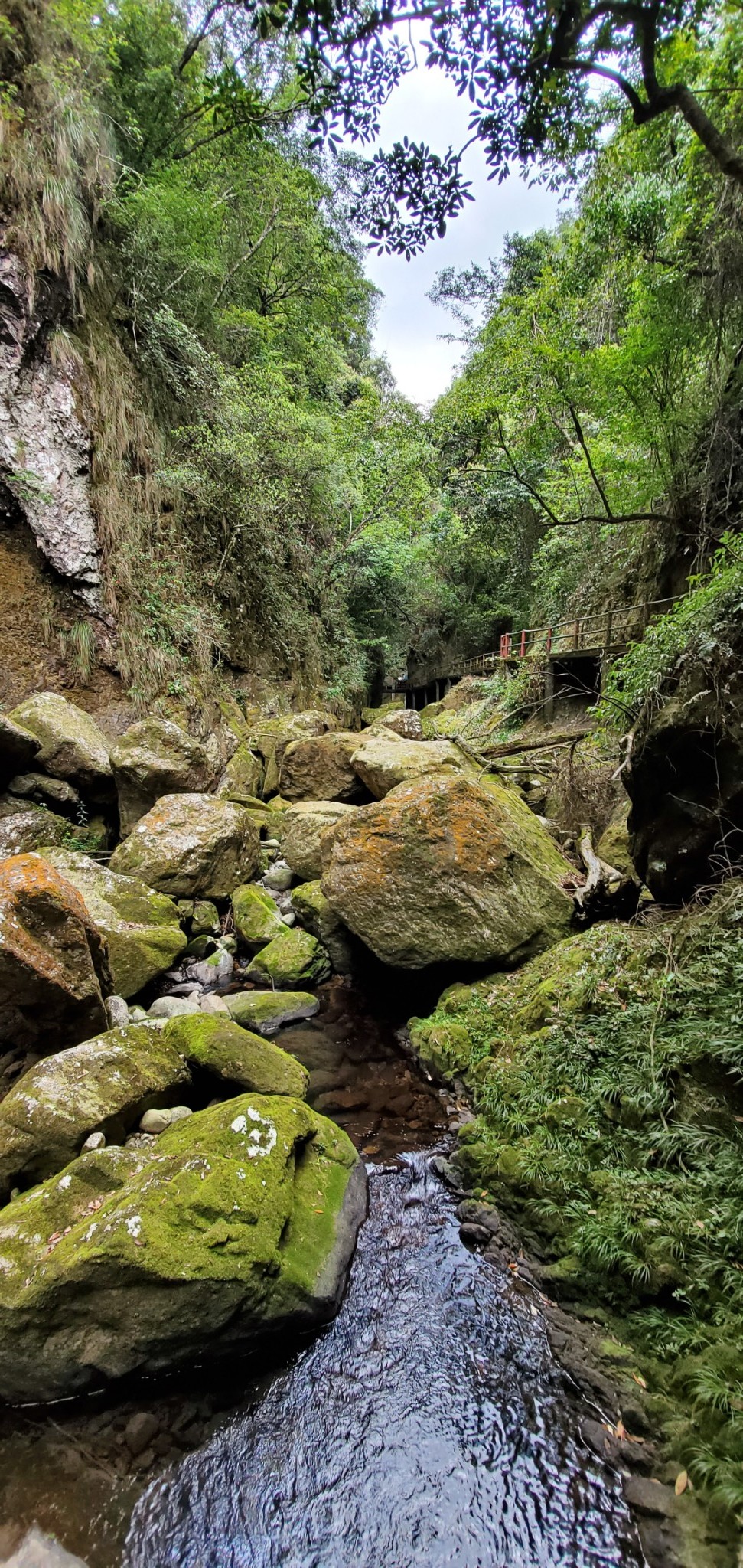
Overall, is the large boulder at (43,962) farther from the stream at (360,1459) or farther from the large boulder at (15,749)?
the large boulder at (15,749)

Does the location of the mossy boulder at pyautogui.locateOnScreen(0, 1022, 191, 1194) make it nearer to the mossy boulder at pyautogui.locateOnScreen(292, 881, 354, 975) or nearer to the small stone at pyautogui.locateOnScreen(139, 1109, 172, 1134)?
the small stone at pyautogui.locateOnScreen(139, 1109, 172, 1134)

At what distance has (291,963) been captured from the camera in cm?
705

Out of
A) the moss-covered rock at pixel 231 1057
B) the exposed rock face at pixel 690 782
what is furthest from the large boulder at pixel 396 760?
the moss-covered rock at pixel 231 1057

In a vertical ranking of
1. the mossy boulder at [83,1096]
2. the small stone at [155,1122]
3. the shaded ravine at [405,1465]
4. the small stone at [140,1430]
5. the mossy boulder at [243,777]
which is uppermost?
the mossy boulder at [243,777]

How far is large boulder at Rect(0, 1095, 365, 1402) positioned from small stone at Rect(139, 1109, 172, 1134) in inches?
16.9

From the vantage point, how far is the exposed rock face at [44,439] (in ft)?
31.7

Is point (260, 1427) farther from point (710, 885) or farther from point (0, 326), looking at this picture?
point (0, 326)

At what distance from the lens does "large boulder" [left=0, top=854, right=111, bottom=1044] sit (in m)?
4.14

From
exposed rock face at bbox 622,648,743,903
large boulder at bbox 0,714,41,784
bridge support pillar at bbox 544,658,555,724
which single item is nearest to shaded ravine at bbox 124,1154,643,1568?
exposed rock face at bbox 622,648,743,903

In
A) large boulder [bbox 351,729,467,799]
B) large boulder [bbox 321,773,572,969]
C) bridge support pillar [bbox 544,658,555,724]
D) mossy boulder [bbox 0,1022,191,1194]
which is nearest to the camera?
mossy boulder [bbox 0,1022,191,1194]

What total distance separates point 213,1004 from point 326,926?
6.39 feet

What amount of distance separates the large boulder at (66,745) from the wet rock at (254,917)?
8.86 ft

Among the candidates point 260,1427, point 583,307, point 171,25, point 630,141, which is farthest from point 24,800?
point 171,25

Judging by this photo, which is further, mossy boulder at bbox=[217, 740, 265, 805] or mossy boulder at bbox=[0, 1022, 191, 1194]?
mossy boulder at bbox=[217, 740, 265, 805]
